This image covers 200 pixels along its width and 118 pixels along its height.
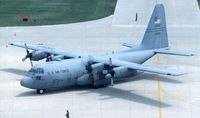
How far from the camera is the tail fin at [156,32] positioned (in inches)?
2763

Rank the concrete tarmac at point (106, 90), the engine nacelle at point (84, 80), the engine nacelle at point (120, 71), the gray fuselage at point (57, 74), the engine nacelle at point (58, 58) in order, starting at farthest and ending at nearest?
the engine nacelle at point (58, 58) < the engine nacelle at point (84, 80) < the engine nacelle at point (120, 71) < the gray fuselage at point (57, 74) < the concrete tarmac at point (106, 90)

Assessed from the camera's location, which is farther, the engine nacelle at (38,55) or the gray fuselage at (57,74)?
the engine nacelle at (38,55)

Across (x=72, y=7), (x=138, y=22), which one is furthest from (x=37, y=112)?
(x=72, y=7)

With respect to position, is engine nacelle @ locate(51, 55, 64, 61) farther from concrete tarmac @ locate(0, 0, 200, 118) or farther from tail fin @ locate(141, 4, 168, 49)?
tail fin @ locate(141, 4, 168, 49)

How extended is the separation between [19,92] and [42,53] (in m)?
7.42

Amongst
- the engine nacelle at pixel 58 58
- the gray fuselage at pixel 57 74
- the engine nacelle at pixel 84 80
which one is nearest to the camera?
the gray fuselage at pixel 57 74

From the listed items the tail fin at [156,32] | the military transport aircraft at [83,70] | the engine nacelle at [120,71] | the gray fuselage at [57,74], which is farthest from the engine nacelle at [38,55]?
the tail fin at [156,32]

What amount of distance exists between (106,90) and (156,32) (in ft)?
32.0

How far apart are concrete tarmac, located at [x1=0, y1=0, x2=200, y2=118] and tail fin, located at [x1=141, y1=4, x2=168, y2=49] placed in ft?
10.8

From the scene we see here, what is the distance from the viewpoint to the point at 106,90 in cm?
6525

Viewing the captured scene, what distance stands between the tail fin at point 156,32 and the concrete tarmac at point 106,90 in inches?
130

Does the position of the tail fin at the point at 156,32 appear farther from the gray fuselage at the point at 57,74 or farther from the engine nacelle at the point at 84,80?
the engine nacelle at the point at 84,80

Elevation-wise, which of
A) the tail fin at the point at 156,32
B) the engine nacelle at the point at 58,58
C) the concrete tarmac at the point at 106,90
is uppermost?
the tail fin at the point at 156,32

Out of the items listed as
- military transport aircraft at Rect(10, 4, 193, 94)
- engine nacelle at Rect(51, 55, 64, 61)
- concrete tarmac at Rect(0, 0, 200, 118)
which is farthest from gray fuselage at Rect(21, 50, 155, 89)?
engine nacelle at Rect(51, 55, 64, 61)
